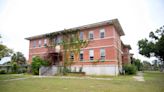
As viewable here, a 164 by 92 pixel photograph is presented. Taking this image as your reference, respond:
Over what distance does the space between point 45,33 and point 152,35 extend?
87.9ft

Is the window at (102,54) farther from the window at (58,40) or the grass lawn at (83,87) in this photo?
the grass lawn at (83,87)

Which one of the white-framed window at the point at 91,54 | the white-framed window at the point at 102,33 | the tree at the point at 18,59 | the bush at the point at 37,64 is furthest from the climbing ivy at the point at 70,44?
the tree at the point at 18,59

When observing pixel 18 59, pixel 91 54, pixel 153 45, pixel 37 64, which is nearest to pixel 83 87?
pixel 91 54

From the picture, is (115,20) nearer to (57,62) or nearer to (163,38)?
(57,62)

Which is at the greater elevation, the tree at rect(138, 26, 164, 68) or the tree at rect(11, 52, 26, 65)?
the tree at rect(138, 26, 164, 68)

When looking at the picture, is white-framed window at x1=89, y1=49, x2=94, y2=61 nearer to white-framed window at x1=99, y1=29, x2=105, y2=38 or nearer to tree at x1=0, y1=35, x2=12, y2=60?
white-framed window at x1=99, y1=29, x2=105, y2=38

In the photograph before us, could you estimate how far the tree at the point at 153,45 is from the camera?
106 ft

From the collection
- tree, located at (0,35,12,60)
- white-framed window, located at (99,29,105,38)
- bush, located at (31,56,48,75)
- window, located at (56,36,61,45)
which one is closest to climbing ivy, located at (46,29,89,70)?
window, located at (56,36,61,45)

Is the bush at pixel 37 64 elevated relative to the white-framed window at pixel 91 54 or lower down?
lower down

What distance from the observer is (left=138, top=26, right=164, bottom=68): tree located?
106 ft

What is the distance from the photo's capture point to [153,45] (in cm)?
3431

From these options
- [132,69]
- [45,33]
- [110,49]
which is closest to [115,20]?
[110,49]

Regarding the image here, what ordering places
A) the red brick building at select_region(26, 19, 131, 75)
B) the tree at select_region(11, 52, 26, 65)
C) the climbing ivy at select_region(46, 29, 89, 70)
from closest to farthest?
the red brick building at select_region(26, 19, 131, 75), the climbing ivy at select_region(46, 29, 89, 70), the tree at select_region(11, 52, 26, 65)

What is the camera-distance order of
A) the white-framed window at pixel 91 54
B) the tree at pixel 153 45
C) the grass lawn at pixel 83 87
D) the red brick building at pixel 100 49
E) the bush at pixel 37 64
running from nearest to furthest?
1. the grass lawn at pixel 83 87
2. the red brick building at pixel 100 49
3. the white-framed window at pixel 91 54
4. the bush at pixel 37 64
5. the tree at pixel 153 45
